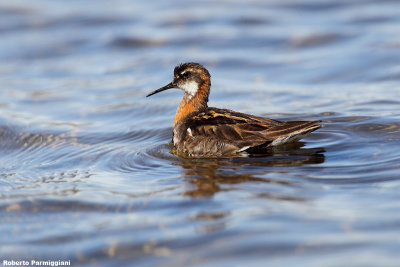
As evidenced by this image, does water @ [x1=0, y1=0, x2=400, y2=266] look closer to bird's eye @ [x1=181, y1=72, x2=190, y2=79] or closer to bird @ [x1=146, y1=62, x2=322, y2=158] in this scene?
bird @ [x1=146, y1=62, x2=322, y2=158]

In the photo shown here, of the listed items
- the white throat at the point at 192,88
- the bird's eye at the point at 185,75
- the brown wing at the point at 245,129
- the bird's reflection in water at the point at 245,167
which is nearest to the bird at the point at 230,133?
the brown wing at the point at 245,129

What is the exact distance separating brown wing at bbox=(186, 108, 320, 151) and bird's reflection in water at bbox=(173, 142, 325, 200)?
0.20 m

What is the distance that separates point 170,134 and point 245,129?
185cm

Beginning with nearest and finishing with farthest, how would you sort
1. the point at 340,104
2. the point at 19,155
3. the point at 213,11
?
the point at 19,155 → the point at 340,104 → the point at 213,11

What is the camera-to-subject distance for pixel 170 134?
10289 millimetres

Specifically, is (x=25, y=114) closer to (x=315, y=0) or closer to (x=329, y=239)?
(x=329, y=239)

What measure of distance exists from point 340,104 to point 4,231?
6457mm

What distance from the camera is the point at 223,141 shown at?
8797mm

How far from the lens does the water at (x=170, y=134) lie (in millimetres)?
5910

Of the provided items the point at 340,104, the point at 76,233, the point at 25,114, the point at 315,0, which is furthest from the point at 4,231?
the point at 315,0

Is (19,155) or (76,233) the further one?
(19,155)

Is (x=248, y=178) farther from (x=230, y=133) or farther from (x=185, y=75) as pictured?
(x=185, y=75)

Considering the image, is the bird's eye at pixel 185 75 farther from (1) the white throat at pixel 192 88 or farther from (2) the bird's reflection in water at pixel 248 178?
(2) the bird's reflection in water at pixel 248 178

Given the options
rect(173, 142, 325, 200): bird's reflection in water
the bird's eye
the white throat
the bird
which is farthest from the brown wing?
the bird's eye
